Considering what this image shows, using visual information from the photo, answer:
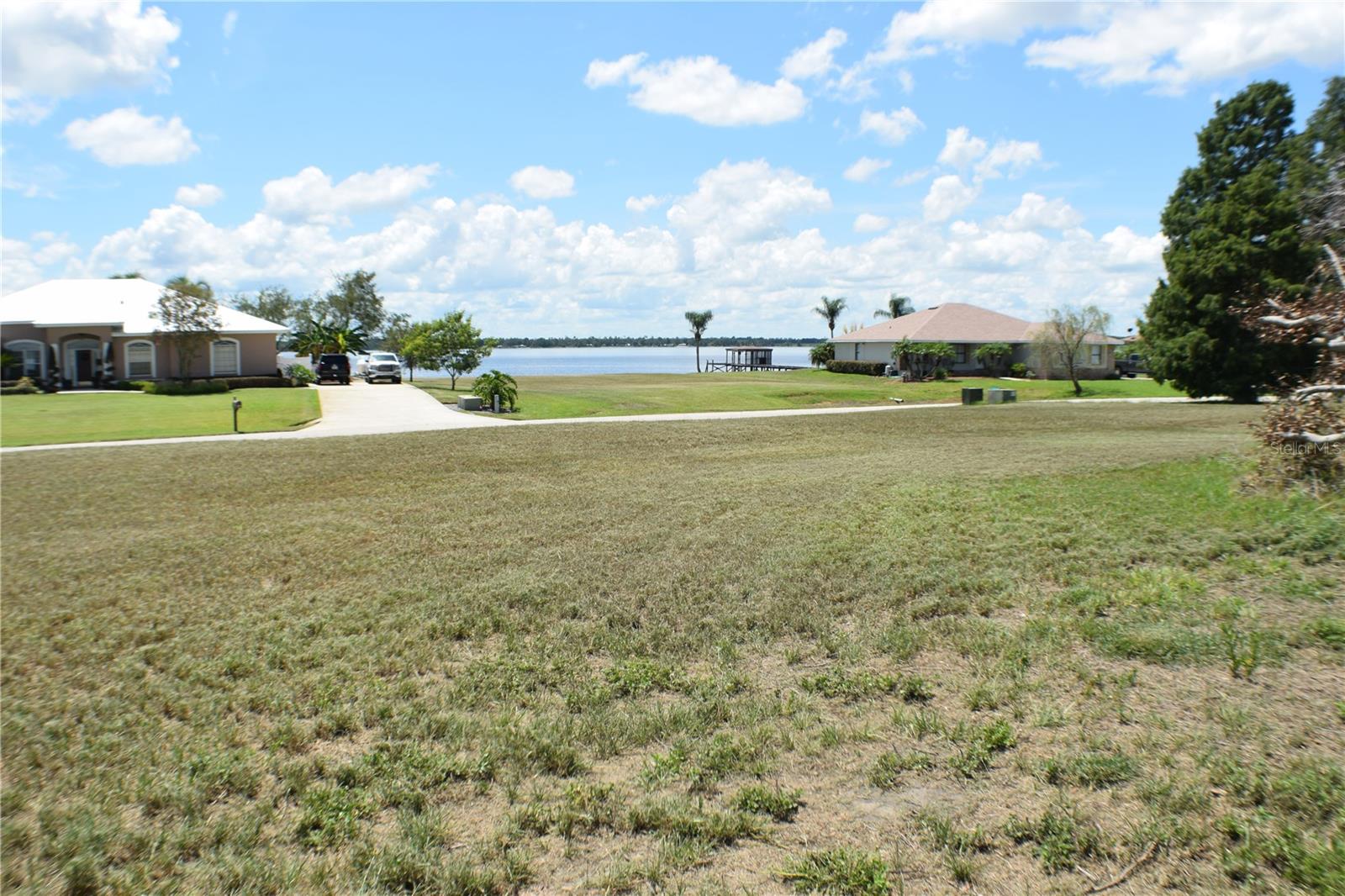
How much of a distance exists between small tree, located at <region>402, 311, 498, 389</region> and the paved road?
21.2 feet

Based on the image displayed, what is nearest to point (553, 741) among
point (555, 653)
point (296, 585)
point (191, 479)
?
point (555, 653)

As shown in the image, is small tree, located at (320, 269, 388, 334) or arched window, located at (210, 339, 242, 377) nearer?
arched window, located at (210, 339, 242, 377)

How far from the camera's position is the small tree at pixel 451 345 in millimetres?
44969

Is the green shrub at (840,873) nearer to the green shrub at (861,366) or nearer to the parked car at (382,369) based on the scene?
the parked car at (382,369)

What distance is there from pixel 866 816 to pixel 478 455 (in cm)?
1452

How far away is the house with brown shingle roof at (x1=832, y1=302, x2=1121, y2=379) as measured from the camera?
56594 millimetres

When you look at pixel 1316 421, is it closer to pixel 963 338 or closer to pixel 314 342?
pixel 963 338

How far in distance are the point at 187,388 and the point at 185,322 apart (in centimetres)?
406

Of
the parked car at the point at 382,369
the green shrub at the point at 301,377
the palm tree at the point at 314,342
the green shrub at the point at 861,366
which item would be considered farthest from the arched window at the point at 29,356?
the green shrub at the point at 861,366

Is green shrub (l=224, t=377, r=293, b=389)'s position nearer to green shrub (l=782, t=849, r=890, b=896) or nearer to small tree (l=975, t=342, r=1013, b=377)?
small tree (l=975, t=342, r=1013, b=377)

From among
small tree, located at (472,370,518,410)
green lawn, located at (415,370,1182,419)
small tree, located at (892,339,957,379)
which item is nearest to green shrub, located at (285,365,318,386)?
green lawn, located at (415,370,1182,419)

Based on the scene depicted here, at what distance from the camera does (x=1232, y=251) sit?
3481cm

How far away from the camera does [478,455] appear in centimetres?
1753

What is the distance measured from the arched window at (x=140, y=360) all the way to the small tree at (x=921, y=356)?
42.0 meters
